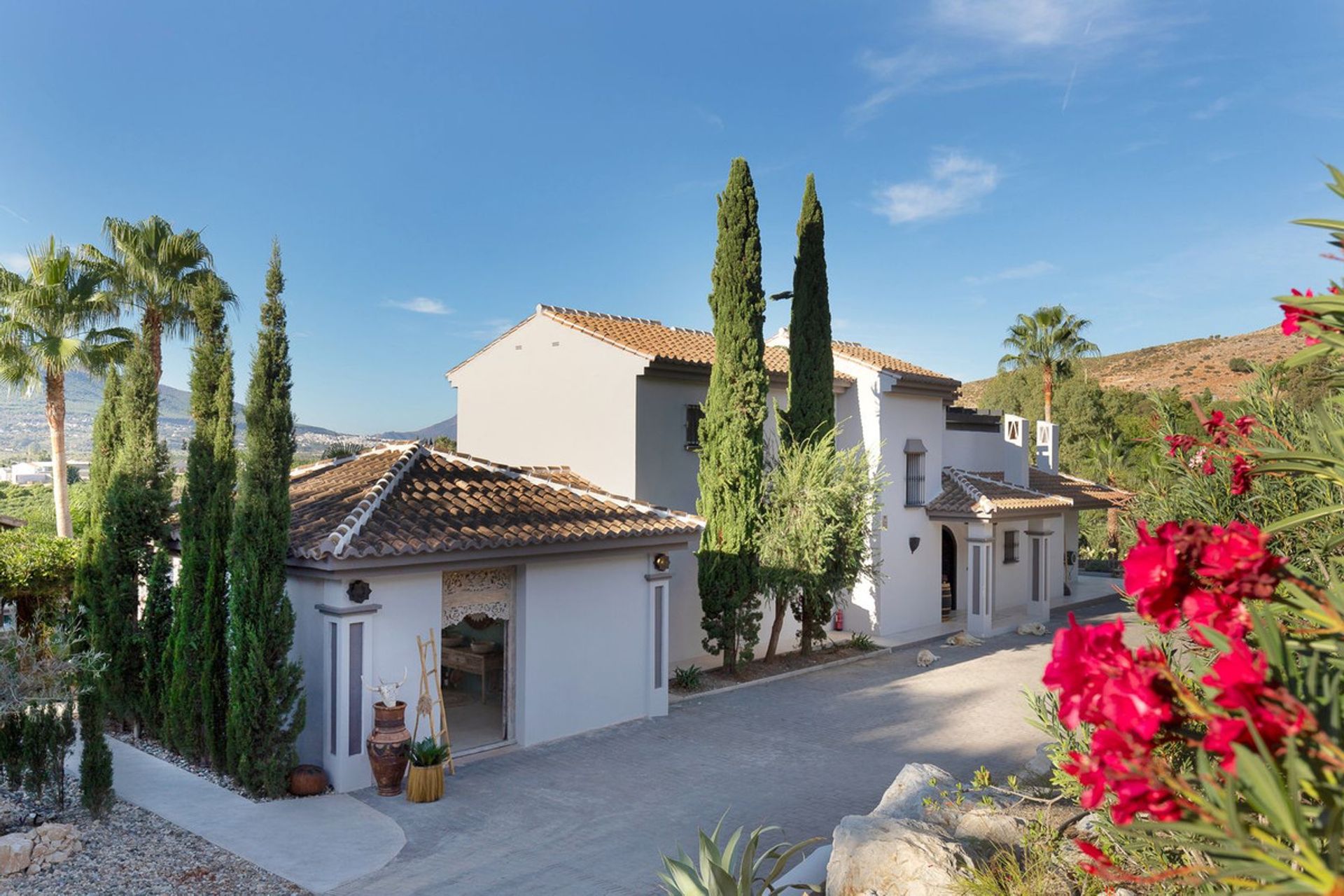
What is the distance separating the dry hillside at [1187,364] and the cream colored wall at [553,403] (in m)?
51.9

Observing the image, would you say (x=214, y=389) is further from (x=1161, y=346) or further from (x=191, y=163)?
(x=1161, y=346)

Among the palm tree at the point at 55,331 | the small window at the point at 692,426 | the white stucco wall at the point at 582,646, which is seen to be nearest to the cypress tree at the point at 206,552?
the white stucco wall at the point at 582,646

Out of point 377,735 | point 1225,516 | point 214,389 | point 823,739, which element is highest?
point 214,389

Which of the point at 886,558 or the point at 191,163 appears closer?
the point at 886,558

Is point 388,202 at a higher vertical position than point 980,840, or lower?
higher

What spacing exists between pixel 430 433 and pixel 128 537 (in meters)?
20.5

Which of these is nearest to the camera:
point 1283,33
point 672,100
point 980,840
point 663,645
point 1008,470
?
point 980,840

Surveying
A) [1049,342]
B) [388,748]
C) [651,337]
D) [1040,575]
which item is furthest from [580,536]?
[1049,342]

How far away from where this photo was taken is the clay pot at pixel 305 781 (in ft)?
33.9

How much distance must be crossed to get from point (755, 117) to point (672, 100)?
2.28 metres

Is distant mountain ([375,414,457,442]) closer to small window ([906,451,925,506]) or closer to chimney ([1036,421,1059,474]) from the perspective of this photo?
small window ([906,451,925,506])

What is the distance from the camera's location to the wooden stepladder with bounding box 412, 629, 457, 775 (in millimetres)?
11102

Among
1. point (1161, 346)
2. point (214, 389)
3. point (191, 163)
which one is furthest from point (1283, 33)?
point (1161, 346)

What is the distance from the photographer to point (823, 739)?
13.0m
